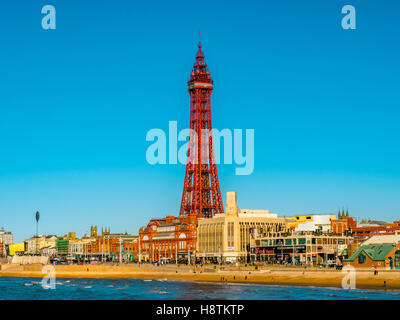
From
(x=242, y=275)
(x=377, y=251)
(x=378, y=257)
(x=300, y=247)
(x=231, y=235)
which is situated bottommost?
(x=242, y=275)

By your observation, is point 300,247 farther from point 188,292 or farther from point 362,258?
point 188,292

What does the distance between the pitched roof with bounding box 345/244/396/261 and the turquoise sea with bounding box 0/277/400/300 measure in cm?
Answer: 2326

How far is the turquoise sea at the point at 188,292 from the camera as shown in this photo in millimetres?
99438

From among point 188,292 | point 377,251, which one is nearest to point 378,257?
point 377,251

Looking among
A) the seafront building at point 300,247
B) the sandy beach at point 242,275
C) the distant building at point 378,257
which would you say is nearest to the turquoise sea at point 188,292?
the sandy beach at point 242,275

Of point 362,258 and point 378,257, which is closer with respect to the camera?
point 378,257

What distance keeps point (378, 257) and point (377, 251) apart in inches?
90.8

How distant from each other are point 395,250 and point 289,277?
20.8 m

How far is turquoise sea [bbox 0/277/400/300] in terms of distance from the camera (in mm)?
99438

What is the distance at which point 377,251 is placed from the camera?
134625mm

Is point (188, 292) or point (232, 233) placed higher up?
point (232, 233)

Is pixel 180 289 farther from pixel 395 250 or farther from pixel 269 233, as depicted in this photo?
pixel 269 233

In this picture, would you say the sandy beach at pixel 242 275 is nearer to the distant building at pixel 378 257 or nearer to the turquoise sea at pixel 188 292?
the distant building at pixel 378 257

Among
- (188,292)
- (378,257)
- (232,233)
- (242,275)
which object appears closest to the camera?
(188,292)
